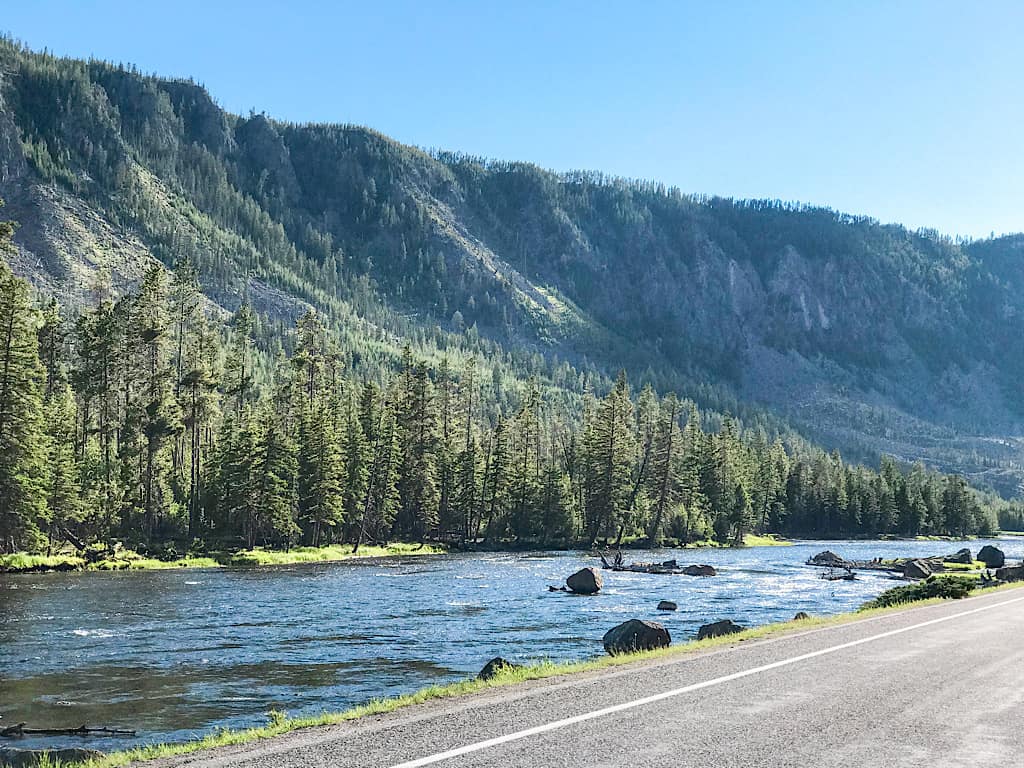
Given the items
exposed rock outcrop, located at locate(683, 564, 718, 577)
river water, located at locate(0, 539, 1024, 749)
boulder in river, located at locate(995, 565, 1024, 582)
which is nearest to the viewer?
river water, located at locate(0, 539, 1024, 749)

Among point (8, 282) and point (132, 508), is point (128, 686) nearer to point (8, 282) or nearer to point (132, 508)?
point (8, 282)

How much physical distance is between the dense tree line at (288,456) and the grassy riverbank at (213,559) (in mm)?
Answer: 1845

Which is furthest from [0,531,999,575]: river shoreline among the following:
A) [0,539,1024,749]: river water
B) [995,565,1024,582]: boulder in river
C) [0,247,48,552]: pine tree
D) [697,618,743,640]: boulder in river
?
[995,565,1024,582]: boulder in river

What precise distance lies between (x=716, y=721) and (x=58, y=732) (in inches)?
555

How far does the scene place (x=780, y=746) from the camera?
11430 millimetres

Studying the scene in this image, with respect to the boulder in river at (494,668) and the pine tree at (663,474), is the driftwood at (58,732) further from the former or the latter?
the pine tree at (663,474)

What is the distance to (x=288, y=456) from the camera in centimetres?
8450

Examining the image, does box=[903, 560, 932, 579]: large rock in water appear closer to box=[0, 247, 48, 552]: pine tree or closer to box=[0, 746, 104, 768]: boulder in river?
box=[0, 247, 48, 552]: pine tree

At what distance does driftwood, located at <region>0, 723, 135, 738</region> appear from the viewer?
18.7 m

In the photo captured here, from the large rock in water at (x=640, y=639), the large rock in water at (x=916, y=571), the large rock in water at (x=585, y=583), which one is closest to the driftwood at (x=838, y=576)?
the large rock in water at (x=916, y=571)

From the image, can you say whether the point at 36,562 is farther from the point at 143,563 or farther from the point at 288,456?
the point at 288,456

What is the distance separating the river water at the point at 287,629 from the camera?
22.7m

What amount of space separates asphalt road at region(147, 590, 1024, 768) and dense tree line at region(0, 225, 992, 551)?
5191 centimetres

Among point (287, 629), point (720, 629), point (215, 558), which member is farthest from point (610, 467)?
point (720, 629)
